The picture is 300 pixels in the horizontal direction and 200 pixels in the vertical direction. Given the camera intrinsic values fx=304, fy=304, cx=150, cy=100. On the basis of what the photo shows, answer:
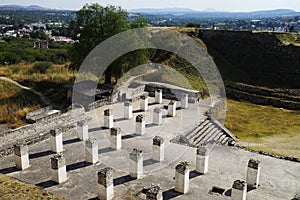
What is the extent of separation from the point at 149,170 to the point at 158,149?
1.04 metres

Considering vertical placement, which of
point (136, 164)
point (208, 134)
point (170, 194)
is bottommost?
point (208, 134)

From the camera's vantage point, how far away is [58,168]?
10938 millimetres

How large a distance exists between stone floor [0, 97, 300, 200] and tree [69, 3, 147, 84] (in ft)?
25.7

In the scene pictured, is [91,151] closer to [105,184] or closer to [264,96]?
Result: [105,184]

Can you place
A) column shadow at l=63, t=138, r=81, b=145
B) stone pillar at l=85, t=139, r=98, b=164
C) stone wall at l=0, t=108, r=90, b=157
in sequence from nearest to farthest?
stone pillar at l=85, t=139, r=98, b=164 → stone wall at l=0, t=108, r=90, b=157 → column shadow at l=63, t=138, r=81, b=145

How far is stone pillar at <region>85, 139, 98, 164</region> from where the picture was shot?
41.0 ft

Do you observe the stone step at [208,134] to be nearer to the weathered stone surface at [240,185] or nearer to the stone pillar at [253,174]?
the stone pillar at [253,174]

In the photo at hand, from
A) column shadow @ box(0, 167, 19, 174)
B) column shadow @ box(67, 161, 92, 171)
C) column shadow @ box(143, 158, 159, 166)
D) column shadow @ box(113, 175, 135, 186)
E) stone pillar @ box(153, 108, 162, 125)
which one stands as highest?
stone pillar @ box(153, 108, 162, 125)

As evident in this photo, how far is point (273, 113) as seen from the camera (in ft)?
91.0

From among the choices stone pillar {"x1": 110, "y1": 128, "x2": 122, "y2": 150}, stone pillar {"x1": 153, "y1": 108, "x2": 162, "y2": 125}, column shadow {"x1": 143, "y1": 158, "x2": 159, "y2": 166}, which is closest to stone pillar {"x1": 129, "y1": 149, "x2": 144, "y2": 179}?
column shadow {"x1": 143, "y1": 158, "x2": 159, "y2": 166}

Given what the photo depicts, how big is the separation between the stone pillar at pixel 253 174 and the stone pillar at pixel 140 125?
592 cm

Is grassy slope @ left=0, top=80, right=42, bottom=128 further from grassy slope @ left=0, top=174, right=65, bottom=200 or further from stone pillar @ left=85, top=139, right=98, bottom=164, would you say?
grassy slope @ left=0, top=174, right=65, bottom=200

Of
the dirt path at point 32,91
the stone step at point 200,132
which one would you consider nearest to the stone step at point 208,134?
the stone step at point 200,132

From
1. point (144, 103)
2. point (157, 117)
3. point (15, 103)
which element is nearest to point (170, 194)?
point (157, 117)
